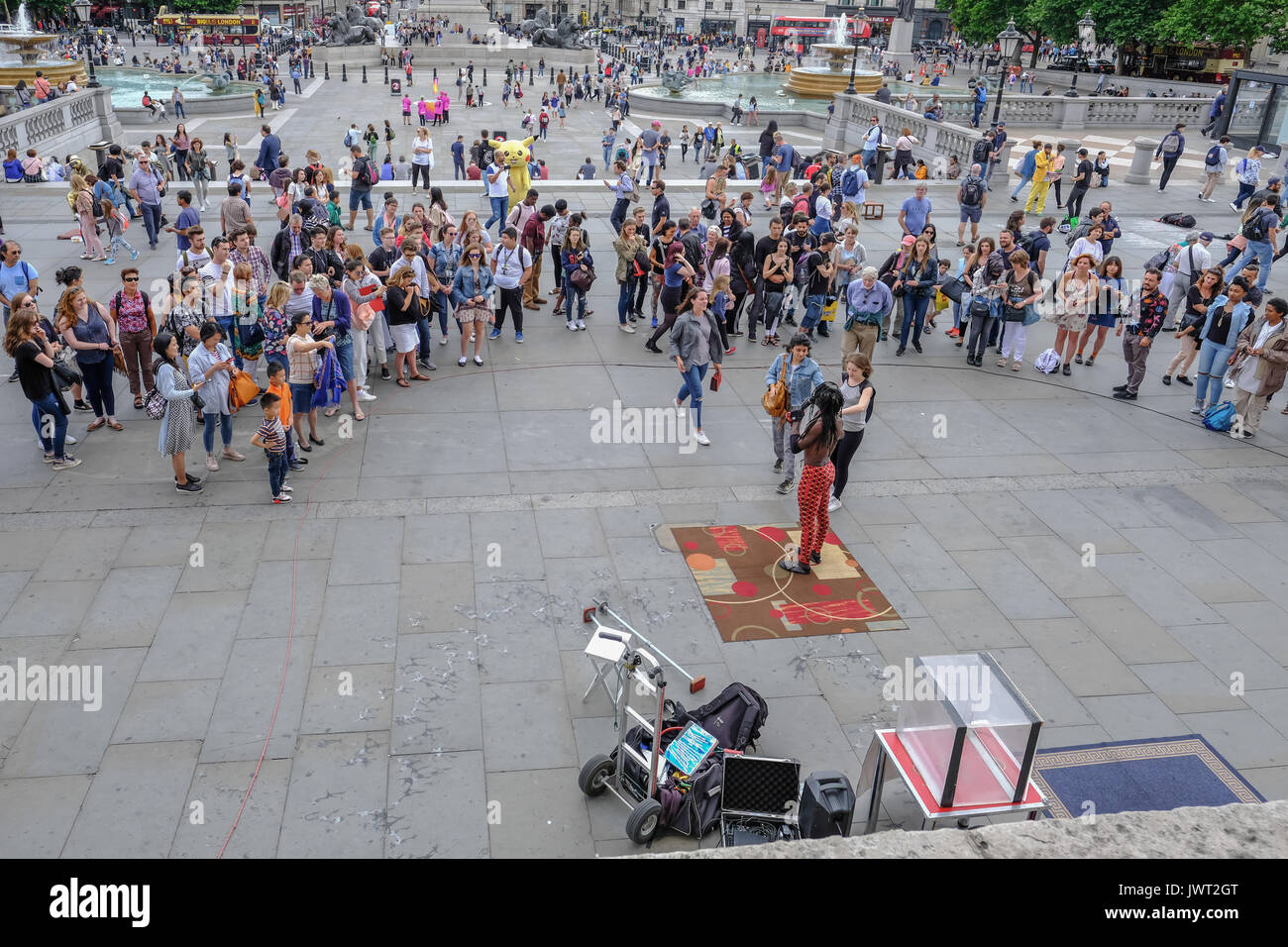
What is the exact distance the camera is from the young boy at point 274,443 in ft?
31.3

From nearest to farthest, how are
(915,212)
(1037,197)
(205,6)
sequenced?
(915,212)
(1037,197)
(205,6)

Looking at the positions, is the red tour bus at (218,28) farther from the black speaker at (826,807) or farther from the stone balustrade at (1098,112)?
the black speaker at (826,807)

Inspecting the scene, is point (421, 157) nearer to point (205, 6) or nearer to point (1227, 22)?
point (1227, 22)

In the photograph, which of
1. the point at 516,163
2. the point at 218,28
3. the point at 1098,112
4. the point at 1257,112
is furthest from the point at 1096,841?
the point at 218,28

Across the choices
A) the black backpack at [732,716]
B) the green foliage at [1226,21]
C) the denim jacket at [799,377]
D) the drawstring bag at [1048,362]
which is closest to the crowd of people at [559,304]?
the denim jacket at [799,377]

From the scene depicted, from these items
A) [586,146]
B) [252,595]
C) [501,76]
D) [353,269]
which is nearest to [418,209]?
[353,269]

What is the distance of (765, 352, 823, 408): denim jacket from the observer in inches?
400

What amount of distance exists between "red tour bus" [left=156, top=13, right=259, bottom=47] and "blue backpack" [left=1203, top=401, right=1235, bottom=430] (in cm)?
7542

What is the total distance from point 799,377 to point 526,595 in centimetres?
359

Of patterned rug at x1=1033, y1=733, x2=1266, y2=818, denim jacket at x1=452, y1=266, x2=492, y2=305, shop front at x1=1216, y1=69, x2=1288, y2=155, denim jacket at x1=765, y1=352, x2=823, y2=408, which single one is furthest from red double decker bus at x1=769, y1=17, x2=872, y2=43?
patterned rug at x1=1033, y1=733, x2=1266, y2=818

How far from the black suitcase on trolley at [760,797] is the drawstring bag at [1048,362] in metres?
9.94

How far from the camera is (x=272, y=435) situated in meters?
9.63

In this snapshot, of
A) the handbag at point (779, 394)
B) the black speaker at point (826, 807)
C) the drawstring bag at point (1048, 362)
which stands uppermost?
the handbag at point (779, 394)
